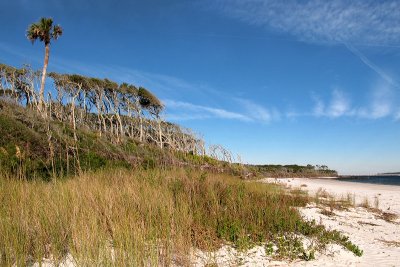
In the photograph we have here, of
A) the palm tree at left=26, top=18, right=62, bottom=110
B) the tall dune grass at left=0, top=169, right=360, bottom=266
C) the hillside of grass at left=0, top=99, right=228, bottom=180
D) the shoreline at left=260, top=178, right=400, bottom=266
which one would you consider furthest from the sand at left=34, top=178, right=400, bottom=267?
the palm tree at left=26, top=18, right=62, bottom=110

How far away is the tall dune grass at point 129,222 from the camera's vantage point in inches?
132

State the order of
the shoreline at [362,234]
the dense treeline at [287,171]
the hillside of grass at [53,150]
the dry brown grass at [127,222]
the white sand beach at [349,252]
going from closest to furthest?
the dry brown grass at [127,222], the white sand beach at [349,252], the shoreline at [362,234], the hillside of grass at [53,150], the dense treeline at [287,171]

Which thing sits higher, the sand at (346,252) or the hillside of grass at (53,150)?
the hillside of grass at (53,150)

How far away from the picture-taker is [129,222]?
4.05 m

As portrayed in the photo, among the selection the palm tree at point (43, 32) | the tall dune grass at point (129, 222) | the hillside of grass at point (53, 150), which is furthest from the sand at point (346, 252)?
the palm tree at point (43, 32)

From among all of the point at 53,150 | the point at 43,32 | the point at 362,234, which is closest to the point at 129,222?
the point at 362,234

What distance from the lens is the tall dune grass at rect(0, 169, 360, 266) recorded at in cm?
334

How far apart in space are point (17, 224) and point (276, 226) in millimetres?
4050

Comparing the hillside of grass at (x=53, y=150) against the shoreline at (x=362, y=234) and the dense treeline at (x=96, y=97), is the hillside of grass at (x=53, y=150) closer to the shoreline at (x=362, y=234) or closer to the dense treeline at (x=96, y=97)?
the shoreline at (x=362, y=234)

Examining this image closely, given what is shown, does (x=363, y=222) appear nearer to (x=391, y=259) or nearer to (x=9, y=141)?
(x=391, y=259)

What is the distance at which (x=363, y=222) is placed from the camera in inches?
364

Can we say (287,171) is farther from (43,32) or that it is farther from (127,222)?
(127,222)

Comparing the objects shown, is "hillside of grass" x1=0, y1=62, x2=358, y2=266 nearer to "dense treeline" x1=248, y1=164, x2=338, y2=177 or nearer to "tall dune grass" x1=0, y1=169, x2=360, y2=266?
"tall dune grass" x1=0, y1=169, x2=360, y2=266

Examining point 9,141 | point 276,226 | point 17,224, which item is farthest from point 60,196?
point 9,141
